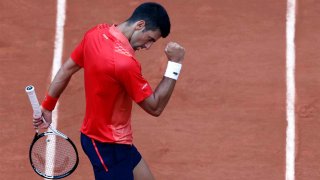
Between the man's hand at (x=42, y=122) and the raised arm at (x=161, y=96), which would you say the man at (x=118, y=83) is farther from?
the man's hand at (x=42, y=122)

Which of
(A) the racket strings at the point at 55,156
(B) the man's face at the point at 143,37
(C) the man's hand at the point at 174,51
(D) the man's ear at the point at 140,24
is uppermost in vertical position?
(D) the man's ear at the point at 140,24

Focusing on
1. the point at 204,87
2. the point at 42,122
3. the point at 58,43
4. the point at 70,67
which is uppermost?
the point at 70,67

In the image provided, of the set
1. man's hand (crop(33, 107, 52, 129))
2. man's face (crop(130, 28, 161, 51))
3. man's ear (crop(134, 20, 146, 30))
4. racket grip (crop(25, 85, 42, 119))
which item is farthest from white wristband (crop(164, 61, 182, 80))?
man's hand (crop(33, 107, 52, 129))

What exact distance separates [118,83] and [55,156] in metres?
1.84

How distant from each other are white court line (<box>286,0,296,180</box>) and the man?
2626 mm

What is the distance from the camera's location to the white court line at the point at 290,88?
8.97 m

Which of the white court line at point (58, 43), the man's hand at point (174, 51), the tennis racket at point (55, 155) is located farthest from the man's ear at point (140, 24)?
the white court line at point (58, 43)

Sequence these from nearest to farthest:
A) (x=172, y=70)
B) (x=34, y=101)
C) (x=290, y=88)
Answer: (x=172, y=70) < (x=34, y=101) < (x=290, y=88)

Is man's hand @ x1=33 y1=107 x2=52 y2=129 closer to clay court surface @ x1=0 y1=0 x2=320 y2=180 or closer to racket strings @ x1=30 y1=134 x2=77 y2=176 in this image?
racket strings @ x1=30 y1=134 x2=77 y2=176

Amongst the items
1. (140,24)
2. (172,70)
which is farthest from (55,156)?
(140,24)

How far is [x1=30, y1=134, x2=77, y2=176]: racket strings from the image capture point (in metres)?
7.62

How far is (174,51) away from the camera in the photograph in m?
6.57

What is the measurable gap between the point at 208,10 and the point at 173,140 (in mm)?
2232

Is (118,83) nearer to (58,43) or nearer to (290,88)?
(290,88)
